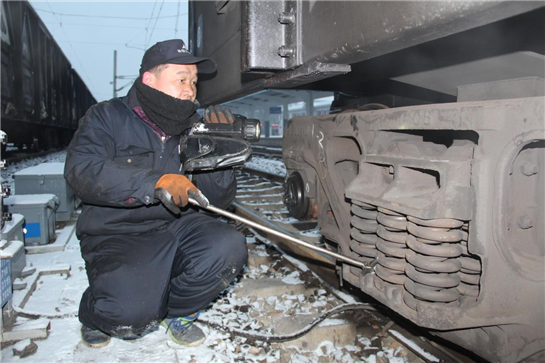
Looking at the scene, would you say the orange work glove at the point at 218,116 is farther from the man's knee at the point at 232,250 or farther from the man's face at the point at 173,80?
the man's knee at the point at 232,250

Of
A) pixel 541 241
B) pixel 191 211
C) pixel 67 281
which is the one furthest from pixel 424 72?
pixel 67 281

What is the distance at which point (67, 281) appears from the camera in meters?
3.18

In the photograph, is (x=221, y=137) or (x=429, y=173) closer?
(x=429, y=173)

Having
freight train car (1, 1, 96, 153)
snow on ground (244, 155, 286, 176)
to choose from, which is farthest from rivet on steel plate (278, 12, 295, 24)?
freight train car (1, 1, 96, 153)

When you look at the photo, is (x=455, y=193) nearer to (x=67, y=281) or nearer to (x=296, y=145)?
(x=296, y=145)

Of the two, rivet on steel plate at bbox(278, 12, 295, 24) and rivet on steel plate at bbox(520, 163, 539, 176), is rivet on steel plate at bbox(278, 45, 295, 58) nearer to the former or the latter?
rivet on steel plate at bbox(278, 12, 295, 24)

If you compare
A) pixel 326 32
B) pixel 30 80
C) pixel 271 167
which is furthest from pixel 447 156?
pixel 30 80

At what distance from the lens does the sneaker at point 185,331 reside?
7.84 feet

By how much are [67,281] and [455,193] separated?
292cm

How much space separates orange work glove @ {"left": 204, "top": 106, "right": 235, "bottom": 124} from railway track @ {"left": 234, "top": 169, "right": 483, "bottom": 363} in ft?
4.20

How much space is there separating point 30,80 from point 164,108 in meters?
12.7

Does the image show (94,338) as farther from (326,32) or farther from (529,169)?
(529,169)

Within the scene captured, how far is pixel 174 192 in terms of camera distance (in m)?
1.96

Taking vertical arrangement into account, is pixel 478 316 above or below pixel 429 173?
below
